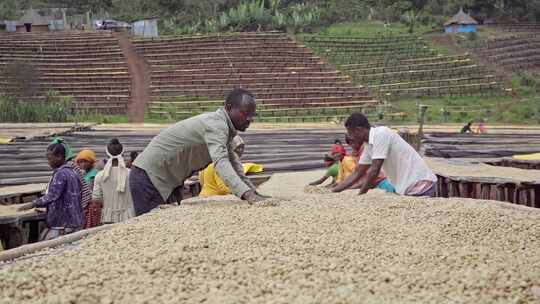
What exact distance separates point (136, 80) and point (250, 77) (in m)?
4.08

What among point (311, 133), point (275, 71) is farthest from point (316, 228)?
point (275, 71)

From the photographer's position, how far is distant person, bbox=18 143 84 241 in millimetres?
5270

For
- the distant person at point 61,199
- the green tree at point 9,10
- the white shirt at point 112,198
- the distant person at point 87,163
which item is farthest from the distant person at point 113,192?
the green tree at point 9,10

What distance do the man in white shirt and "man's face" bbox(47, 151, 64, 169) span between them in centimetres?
194

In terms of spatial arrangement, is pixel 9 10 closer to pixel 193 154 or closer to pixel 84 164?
pixel 84 164

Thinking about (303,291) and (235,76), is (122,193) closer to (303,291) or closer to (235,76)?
(303,291)

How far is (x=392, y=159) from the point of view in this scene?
549cm

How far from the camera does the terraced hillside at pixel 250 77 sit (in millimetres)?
26109

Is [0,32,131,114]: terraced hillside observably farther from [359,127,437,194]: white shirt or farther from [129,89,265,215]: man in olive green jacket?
[129,89,265,215]: man in olive green jacket

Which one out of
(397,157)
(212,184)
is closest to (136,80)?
(212,184)

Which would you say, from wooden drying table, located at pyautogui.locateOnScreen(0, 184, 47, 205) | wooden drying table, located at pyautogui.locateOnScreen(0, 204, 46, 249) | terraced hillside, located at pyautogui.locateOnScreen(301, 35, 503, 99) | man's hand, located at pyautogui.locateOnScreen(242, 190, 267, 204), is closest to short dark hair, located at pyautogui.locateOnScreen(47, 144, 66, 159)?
wooden drying table, located at pyautogui.locateOnScreen(0, 204, 46, 249)

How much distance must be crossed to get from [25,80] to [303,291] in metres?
25.4

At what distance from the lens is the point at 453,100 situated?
27.0m

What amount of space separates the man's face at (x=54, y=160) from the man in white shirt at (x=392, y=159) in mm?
1937
